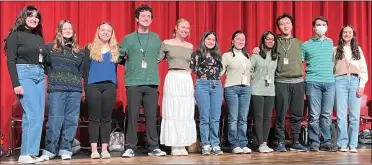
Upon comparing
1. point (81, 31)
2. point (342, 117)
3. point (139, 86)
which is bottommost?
point (342, 117)

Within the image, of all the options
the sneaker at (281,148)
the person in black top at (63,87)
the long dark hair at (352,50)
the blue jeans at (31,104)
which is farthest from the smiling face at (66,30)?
the long dark hair at (352,50)

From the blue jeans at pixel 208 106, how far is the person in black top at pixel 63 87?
4.03 feet

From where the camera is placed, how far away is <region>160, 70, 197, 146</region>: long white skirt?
478 centimetres

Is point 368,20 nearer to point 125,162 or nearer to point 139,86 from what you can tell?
point 139,86

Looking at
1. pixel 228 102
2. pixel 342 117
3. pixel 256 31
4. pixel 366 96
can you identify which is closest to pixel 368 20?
pixel 366 96

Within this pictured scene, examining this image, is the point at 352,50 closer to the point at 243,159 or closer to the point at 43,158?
the point at 243,159

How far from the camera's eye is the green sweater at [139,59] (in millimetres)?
4633

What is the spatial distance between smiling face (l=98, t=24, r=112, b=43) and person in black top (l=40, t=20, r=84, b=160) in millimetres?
245

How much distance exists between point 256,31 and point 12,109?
11.4 ft

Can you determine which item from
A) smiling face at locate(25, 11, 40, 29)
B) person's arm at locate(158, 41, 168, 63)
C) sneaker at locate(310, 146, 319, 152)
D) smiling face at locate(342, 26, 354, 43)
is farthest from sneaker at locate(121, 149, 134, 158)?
smiling face at locate(342, 26, 354, 43)

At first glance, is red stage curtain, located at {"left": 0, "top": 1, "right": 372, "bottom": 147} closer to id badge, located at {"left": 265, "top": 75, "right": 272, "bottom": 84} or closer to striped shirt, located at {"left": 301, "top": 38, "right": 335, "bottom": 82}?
striped shirt, located at {"left": 301, "top": 38, "right": 335, "bottom": 82}

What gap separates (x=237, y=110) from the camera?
499cm

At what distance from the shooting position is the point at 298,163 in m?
4.04

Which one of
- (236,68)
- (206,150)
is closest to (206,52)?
(236,68)
